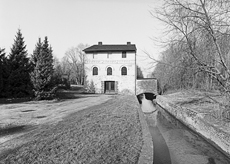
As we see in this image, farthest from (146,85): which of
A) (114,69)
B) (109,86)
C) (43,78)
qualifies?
(43,78)

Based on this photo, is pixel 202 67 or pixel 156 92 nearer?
pixel 202 67

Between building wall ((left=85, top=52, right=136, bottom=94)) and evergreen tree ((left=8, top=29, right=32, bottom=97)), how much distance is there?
380 inches

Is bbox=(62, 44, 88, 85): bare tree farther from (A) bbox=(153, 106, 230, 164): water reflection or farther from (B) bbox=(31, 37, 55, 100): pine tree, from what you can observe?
(A) bbox=(153, 106, 230, 164): water reflection

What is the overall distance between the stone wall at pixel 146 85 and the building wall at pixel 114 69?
843 mm

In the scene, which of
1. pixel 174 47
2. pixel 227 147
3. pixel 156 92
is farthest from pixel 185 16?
pixel 156 92

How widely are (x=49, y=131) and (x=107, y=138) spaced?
7.16 ft

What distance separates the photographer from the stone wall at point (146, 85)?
78.0 feet

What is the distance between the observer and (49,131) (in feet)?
18.0

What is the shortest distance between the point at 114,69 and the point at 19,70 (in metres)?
13.2

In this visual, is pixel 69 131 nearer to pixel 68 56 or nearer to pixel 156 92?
pixel 156 92

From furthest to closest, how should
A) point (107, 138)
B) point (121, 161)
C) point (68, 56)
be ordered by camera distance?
point (68, 56) → point (107, 138) → point (121, 161)

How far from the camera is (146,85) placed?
24203mm

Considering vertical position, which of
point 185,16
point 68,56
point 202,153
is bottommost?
point 202,153

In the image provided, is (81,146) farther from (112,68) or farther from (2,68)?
(112,68)
